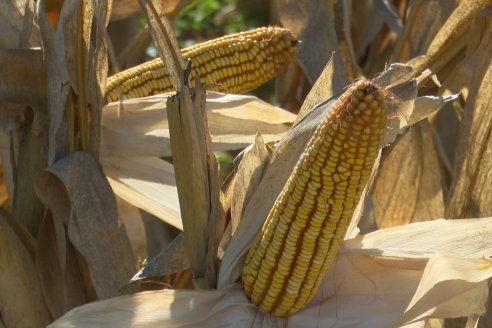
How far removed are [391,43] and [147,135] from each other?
1674mm

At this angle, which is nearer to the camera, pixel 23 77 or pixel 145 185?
pixel 23 77

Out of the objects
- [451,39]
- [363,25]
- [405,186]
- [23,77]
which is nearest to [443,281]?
[23,77]

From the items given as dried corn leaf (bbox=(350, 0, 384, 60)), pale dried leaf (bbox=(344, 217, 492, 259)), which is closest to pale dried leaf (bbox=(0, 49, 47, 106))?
pale dried leaf (bbox=(344, 217, 492, 259))

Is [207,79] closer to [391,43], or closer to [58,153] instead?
[58,153]

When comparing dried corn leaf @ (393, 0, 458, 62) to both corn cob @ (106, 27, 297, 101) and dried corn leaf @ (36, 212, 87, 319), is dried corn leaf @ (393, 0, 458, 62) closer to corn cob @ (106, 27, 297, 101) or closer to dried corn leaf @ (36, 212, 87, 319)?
corn cob @ (106, 27, 297, 101)

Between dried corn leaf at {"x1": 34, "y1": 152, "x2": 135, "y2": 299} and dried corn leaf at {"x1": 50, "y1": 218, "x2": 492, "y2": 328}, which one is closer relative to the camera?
dried corn leaf at {"x1": 50, "y1": 218, "x2": 492, "y2": 328}

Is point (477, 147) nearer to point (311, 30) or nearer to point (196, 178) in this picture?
point (311, 30)

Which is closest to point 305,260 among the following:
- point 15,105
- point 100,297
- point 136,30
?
point 100,297

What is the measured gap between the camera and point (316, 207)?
157cm

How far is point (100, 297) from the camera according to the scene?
6.30 feet

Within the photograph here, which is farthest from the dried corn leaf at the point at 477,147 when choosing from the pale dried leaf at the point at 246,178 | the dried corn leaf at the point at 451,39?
the pale dried leaf at the point at 246,178

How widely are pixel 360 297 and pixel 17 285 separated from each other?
27.0 inches

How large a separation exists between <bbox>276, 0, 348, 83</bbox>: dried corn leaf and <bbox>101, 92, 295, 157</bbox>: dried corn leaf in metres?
0.67

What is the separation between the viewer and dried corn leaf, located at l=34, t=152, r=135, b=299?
1.92 meters
